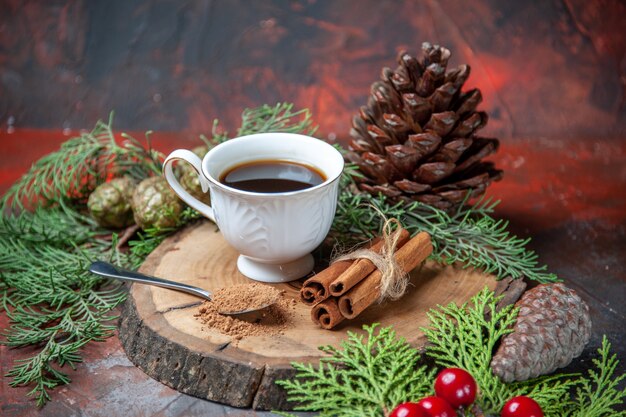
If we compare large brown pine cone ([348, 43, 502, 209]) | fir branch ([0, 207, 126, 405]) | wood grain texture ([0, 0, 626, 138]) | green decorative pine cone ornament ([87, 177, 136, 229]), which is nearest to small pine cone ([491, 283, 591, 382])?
large brown pine cone ([348, 43, 502, 209])

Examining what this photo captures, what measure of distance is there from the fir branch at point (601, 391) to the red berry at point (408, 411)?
1.00 feet

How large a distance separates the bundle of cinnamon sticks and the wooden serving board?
0.03 meters

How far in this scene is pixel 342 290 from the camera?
1.39m

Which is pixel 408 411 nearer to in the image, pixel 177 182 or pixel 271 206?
pixel 271 206

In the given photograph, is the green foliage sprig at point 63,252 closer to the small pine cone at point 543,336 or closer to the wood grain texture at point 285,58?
the wood grain texture at point 285,58

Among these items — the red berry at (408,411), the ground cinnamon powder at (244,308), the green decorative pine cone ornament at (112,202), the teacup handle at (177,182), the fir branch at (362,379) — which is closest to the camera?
the red berry at (408,411)

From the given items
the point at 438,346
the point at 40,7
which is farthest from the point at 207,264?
the point at 40,7

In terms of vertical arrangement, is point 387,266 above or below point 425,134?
below

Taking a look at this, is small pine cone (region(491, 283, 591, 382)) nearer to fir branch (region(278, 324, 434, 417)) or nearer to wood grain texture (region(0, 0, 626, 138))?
fir branch (region(278, 324, 434, 417))

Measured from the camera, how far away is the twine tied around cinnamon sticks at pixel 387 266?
144 centimetres

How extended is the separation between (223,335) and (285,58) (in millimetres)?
1321

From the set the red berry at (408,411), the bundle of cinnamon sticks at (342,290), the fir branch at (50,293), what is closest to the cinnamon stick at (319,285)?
the bundle of cinnamon sticks at (342,290)

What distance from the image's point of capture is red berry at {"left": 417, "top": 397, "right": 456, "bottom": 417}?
1174 mm

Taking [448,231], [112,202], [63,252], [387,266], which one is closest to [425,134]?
[448,231]
